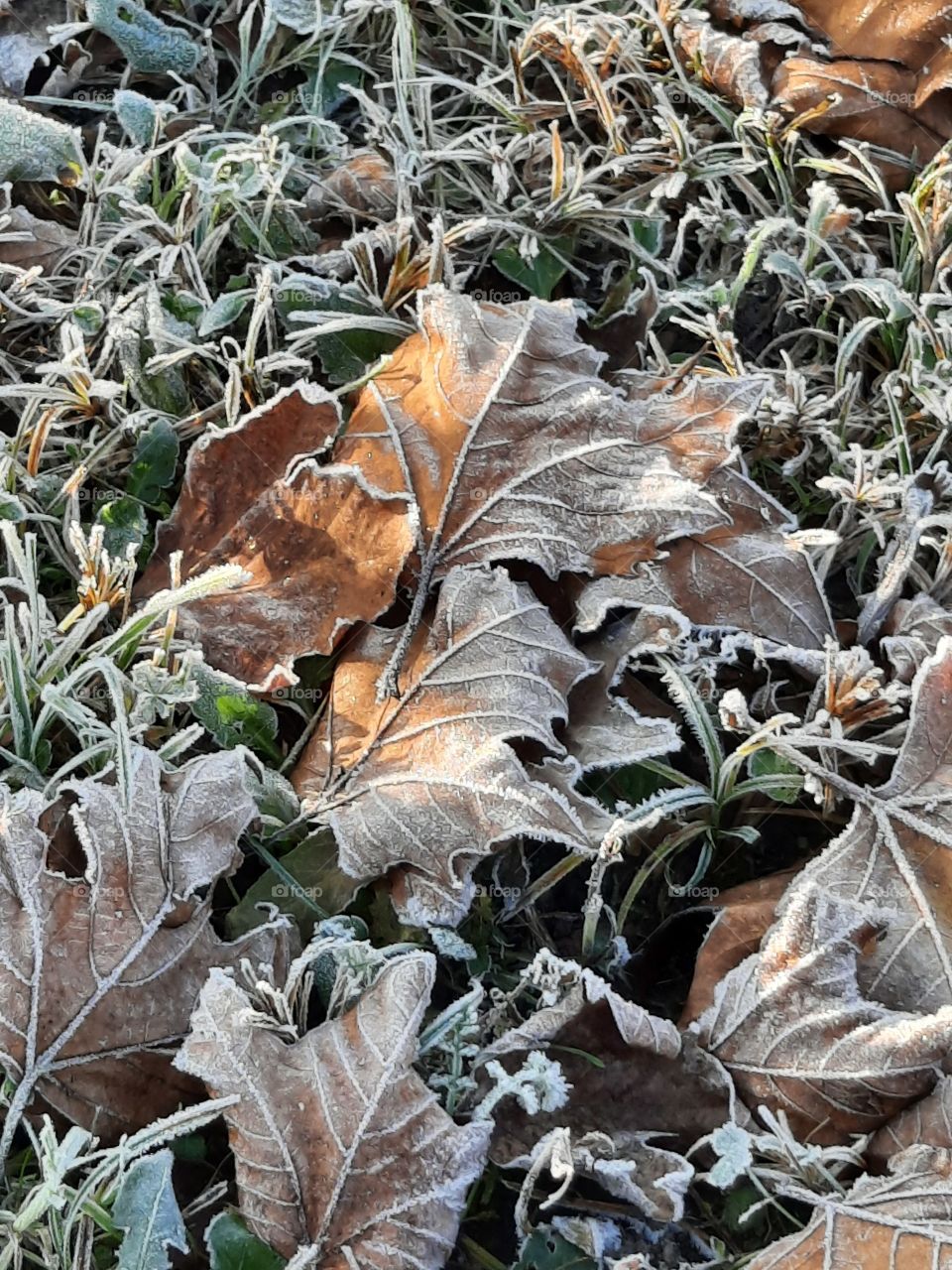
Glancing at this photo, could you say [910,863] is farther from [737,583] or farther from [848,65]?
[848,65]

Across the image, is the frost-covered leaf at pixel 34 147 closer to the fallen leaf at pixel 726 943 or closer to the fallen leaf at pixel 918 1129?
the fallen leaf at pixel 726 943

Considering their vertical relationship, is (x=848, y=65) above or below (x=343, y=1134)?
above

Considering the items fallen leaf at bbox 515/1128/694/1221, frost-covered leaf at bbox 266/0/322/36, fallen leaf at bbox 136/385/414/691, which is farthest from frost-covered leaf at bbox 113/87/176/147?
fallen leaf at bbox 515/1128/694/1221

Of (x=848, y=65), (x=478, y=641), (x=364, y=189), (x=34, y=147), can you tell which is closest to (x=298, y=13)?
(x=364, y=189)

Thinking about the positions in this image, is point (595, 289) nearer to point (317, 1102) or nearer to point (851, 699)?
point (851, 699)

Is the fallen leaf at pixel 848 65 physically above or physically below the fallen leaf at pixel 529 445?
above

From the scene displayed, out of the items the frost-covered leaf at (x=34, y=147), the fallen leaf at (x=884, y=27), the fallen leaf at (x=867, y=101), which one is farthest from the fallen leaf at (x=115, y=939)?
the fallen leaf at (x=884, y=27)
